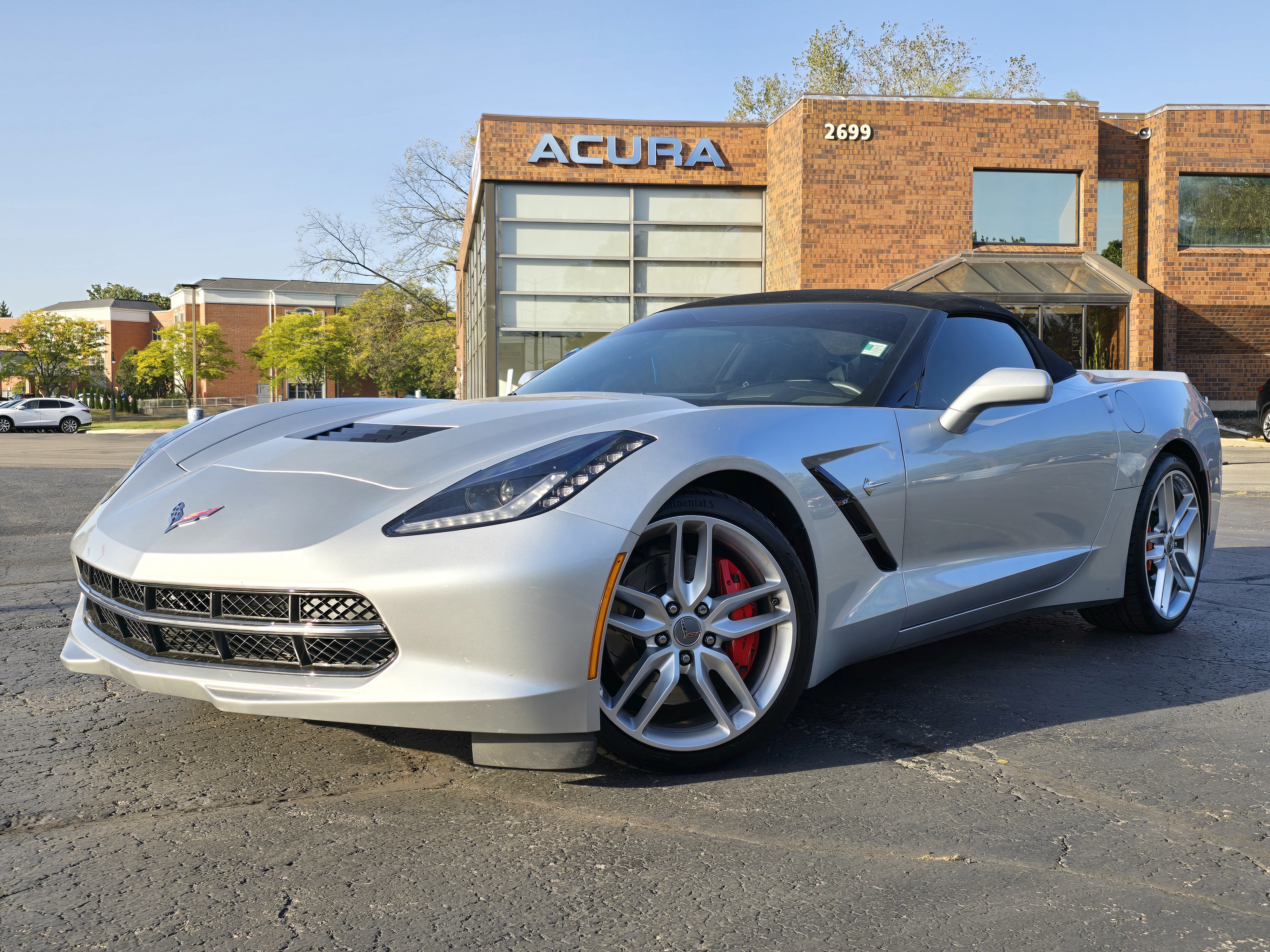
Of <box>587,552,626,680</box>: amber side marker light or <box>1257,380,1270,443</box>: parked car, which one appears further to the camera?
<box>1257,380,1270,443</box>: parked car

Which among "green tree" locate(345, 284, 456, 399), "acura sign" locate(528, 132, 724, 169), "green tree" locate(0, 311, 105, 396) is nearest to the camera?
"acura sign" locate(528, 132, 724, 169)

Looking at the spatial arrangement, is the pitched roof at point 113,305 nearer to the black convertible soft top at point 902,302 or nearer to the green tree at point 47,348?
the green tree at point 47,348

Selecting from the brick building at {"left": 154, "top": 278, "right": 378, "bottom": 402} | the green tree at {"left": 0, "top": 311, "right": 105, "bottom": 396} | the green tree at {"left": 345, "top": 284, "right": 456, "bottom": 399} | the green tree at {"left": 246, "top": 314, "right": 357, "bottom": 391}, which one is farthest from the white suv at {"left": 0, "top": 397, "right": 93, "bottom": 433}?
the brick building at {"left": 154, "top": 278, "right": 378, "bottom": 402}

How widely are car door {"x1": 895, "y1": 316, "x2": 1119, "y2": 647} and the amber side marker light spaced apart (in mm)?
1151

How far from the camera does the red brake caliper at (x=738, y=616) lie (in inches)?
117

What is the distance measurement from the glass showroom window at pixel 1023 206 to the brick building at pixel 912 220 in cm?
4

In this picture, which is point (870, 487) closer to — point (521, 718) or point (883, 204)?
point (521, 718)

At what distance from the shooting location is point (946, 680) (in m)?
3.96

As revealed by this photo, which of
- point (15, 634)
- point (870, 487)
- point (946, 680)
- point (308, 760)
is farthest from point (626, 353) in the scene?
point (15, 634)

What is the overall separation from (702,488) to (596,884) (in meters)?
1.08

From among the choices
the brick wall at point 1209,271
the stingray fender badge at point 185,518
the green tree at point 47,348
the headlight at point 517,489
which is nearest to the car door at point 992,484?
the headlight at point 517,489

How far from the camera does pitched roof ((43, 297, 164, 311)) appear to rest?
3863 inches

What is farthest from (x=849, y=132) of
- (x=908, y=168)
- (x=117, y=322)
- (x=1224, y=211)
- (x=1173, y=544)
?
(x=117, y=322)

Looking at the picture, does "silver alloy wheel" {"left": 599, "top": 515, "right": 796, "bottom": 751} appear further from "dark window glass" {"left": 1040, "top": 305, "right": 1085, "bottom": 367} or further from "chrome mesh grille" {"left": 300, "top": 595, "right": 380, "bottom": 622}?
"dark window glass" {"left": 1040, "top": 305, "right": 1085, "bottom": 367}
